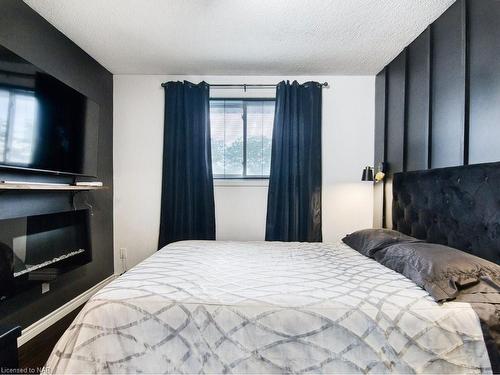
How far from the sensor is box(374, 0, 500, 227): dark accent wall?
168 cm

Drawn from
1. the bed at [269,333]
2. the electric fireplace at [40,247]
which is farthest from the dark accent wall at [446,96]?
the electric fireplace at [40,247]

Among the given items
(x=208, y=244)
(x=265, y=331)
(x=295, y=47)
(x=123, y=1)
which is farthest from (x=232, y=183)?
(x=265, y=331)

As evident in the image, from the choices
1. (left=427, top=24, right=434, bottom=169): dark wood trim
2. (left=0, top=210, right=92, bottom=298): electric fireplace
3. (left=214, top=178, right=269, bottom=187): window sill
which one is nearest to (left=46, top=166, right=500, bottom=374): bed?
(left=0, top=210, right=92, bottom=298): electric fireplace

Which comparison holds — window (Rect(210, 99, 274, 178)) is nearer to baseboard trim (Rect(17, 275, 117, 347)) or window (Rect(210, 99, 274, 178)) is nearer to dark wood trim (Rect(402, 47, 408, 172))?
dark wood trim (Rect(402, 47, 408, 172))

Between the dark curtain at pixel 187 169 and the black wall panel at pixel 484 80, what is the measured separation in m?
2.46

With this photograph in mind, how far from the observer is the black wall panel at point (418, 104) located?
2.30 metres

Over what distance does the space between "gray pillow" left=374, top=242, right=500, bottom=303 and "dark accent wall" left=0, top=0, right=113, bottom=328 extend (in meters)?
2.62

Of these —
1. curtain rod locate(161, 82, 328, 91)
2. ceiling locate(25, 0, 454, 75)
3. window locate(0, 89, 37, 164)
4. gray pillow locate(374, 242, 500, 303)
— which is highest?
ceiling locate(25, 0, 454, 75)

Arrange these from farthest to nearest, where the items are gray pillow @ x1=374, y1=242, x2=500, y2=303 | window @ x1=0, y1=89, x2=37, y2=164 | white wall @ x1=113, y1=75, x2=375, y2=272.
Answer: white wall @ x1=113, y1=75, x2=375, y2=272 → window @ x1=0, y1=89, x2=37, y2=164 → gray pillow @ x1=374, y1=242, x2=500, y2=303

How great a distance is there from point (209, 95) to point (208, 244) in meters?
1.85

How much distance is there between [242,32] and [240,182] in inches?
63.7

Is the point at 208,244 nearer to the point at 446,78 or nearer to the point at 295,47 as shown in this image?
the point at 295,47

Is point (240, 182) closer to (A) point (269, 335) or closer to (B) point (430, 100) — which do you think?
(B) point (430, 100)

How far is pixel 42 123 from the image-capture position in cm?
206
